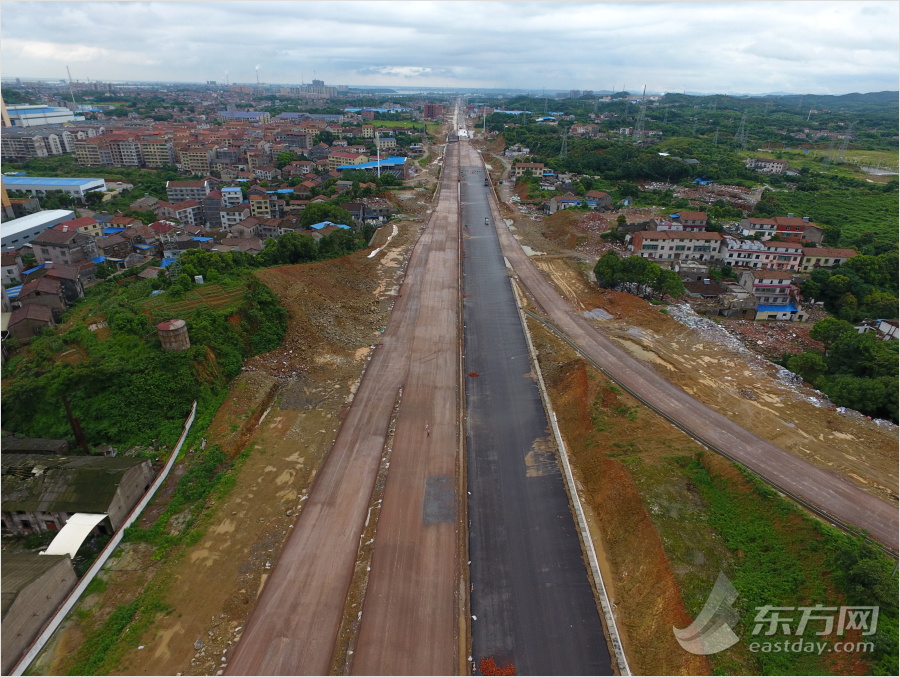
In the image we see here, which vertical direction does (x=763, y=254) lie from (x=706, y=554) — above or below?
above

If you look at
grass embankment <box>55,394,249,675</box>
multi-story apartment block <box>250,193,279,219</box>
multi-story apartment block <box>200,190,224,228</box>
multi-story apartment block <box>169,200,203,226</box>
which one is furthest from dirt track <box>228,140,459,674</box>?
multi-story apartment block <box>169,200,203,226</box>

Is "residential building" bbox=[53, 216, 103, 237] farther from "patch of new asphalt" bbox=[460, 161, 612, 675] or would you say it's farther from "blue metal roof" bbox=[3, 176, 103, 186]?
"patch of new asphalt" bbox=[460, 161, 612, 675]

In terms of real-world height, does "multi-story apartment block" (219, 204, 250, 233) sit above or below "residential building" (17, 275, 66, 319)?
above

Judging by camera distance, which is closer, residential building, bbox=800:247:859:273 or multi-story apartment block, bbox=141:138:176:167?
residential building, bbox=800:247:859:273

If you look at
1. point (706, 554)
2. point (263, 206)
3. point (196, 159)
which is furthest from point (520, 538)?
point (196, 159)

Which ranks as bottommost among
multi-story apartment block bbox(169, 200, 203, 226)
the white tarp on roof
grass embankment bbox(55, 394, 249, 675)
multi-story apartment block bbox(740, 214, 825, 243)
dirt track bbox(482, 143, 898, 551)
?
grass embankment bbox(55, 394, 249, 675)

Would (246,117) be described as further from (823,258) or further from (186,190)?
(823,258)

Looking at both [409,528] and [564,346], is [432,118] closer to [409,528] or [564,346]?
[564,346]
